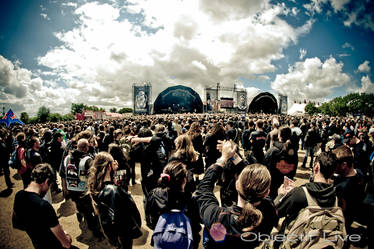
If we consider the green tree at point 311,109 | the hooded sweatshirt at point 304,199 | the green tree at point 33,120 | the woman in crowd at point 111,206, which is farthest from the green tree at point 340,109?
the green tree at point 33,120

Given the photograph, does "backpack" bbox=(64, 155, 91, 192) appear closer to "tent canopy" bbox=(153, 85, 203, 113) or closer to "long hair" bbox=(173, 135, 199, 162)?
"long hair" bbox=(173, 135, 199, 162)

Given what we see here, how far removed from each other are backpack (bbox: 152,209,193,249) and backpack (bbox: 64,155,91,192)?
219 cm

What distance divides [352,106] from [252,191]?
315 feet

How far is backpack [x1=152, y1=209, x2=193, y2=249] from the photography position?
159cm

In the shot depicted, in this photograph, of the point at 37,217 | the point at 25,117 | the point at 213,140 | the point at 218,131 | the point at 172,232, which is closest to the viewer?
the point at 172,232

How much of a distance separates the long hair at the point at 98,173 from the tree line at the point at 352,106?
78.2 m

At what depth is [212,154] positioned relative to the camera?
4051mm

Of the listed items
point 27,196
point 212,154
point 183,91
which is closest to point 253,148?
point 212,154

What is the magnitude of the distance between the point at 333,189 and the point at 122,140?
18.1 feet

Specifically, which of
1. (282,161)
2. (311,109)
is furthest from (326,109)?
(282,161)

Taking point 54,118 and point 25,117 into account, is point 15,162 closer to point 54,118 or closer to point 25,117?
point 25,117

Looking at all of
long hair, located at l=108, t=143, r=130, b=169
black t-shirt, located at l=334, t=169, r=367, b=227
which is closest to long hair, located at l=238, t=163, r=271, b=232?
black t-shirt, located at l=334, t=169, r=367, b=227

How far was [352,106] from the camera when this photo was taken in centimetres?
6781

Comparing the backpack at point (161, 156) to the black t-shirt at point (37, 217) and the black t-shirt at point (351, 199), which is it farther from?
the black t-shirt at point (351, 199)
